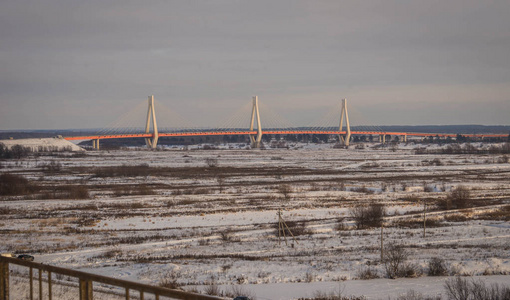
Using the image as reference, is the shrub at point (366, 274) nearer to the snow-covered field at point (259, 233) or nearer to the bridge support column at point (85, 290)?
the snow-covered field at point (259, 233)

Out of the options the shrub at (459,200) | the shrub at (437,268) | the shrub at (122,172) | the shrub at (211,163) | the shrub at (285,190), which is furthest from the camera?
the shrub at (211,163)

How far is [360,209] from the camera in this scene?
83.7 ft

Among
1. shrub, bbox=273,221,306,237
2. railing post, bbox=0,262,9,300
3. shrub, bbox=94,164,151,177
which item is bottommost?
shrub, bbox=94,164,151,177

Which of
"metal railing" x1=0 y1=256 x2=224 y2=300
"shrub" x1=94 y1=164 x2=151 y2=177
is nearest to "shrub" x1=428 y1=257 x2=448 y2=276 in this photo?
"metal railing" x1=0 y1=256 x2=224 y2=300

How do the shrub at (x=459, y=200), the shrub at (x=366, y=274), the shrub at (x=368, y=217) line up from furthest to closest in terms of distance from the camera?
1. the shrub at (x=459, y=200)
2. the shrub at (x=368, y=217)
3. the shrub at (x=366, y=274)

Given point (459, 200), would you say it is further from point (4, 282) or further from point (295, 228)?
point (4, 282)

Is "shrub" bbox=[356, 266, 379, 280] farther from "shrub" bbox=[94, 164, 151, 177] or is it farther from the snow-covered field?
"shrub" bbox=[94, 164, 151, 177]

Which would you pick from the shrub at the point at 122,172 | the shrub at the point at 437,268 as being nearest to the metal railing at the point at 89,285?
the shrub at the point at 437,268

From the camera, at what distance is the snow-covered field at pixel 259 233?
14.0m

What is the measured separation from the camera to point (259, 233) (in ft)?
71.9

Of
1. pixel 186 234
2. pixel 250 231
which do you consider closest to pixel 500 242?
pixel 250 231

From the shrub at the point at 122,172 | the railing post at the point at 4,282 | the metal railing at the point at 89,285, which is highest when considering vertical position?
A: the metal railing at the point at 89,285

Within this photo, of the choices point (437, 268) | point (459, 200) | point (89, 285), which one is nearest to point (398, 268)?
point (437, 268)

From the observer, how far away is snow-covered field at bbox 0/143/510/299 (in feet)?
45.8
